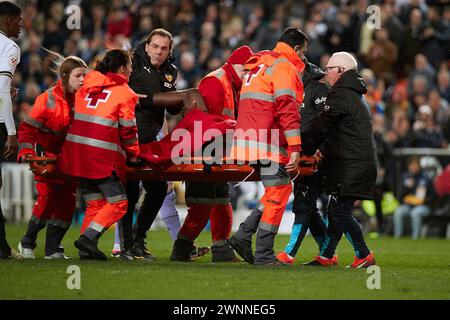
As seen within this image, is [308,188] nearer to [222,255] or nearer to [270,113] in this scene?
[222,255]

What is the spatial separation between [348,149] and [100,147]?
2.17 m

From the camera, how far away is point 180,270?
339 inches

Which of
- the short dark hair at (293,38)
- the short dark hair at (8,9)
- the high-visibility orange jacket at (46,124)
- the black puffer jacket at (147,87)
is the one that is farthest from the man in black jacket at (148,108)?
the short dark hair at (293,38)

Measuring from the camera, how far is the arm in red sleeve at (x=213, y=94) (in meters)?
9.66

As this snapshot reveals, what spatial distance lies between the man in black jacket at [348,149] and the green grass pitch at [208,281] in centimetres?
39

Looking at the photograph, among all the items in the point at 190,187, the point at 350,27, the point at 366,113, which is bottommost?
the point at 190,187

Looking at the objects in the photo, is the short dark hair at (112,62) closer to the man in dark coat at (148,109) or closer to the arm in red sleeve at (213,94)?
the man in dark coat at (148,109)

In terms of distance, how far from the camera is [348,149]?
913cm

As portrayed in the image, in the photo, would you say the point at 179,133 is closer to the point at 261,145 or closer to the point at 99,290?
the point at 261,145

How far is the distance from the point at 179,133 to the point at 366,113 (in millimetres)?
1702

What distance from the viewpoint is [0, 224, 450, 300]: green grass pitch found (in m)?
7.19

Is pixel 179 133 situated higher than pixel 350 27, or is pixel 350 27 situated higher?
pixel 350 27
